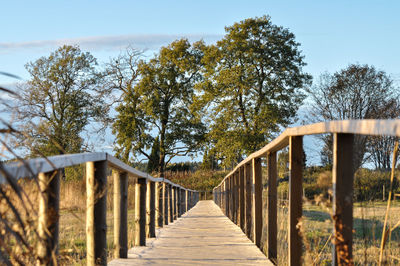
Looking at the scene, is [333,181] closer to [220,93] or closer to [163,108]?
[220,93]

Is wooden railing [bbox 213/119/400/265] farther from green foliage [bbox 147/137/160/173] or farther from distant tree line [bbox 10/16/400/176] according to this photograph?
green foliage [bbox 147/137/160/173]

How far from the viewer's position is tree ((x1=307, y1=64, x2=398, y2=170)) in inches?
1166

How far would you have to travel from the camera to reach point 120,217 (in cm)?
512

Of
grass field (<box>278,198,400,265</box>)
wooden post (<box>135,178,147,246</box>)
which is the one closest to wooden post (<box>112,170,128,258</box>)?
wooden post (<box>135,178,147,246</box>)

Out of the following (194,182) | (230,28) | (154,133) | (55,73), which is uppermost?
(230,28)

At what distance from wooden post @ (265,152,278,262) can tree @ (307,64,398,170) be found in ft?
83.5

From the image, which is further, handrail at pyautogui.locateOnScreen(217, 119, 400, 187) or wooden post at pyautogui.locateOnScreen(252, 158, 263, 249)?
wooden post at pyautogui.locateOnScreen(252, 158, 263, 249)

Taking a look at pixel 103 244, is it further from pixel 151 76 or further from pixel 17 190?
pixel 151 76

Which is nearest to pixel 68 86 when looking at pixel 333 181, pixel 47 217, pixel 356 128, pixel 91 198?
pixel 91 198

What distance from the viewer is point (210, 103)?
31.0m

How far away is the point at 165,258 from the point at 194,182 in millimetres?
33848

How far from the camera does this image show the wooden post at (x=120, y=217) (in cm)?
499

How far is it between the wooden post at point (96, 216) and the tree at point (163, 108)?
31207mm

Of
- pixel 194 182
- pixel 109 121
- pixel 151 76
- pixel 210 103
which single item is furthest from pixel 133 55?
pixel 194 182
